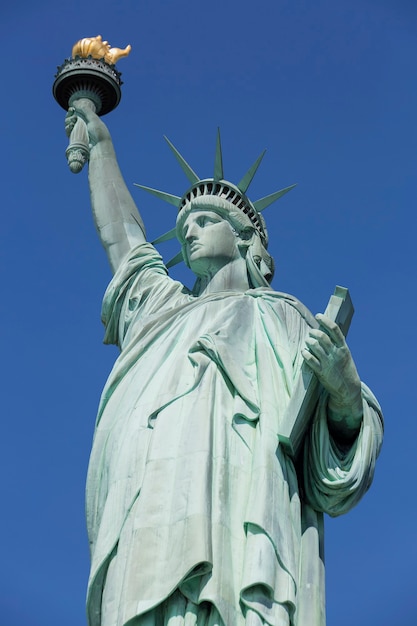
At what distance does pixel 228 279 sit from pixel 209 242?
1.25 ft

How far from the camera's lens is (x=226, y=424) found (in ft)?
42.5

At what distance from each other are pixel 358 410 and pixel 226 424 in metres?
1.11

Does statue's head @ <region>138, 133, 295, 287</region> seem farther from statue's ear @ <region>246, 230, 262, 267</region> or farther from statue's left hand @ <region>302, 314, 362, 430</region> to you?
statue's left hand @ <region>302, 314, 362, 430</region>

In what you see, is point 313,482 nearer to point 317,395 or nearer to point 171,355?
point 317,395

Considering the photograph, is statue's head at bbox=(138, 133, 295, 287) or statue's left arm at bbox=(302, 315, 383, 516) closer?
statue's left arm at bbox=(302, 315, 383, 516)

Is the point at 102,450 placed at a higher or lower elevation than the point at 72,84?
lower

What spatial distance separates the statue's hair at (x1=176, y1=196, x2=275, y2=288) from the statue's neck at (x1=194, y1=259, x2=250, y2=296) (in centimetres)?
8

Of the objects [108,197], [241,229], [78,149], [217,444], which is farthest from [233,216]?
[217,444]

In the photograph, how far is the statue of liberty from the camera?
1200 cm

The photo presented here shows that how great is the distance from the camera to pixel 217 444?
1277cm

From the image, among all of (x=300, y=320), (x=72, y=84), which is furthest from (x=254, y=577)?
(x=72, y=84)

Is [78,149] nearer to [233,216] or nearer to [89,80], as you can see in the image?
[89,80]

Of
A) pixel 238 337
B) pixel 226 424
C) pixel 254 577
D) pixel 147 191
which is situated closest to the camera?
pixel 254 577

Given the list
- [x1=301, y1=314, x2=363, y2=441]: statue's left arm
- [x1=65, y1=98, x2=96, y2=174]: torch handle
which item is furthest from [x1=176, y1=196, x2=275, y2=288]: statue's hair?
[x1=301, y1=314, x2=363, y2=441]: statue's left arm
